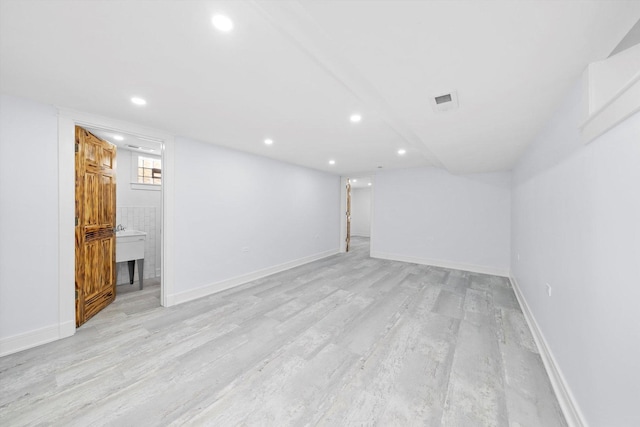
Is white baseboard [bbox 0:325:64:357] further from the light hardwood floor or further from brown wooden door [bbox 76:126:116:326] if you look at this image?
brown wooden door [bbox 76:126:116:326]

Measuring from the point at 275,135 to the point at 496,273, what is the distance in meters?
4.99

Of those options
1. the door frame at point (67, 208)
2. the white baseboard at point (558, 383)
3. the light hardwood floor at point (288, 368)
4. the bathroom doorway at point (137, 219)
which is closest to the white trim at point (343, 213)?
the light hardwood floor at point (288, 368)

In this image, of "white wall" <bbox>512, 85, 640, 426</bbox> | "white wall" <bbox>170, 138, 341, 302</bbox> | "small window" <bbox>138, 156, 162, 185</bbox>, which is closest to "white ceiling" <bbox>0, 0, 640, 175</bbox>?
"white wall" <bbox>512, 85, 640, 426</bbox>

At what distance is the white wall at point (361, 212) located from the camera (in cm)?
1040

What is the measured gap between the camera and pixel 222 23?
1.17 meters

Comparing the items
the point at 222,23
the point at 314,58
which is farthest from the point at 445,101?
the point at 222,23

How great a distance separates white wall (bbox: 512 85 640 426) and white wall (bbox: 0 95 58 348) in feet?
13.8

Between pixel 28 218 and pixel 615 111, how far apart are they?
4314mm

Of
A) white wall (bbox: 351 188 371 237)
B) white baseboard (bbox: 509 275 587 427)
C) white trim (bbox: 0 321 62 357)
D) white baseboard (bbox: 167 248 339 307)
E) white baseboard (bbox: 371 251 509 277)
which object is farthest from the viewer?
white wall (bbox: 351 188 371 237)

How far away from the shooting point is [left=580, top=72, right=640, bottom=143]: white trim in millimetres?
947

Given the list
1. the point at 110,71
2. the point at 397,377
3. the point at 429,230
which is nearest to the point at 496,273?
the point at 429,230

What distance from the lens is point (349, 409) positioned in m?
1.50

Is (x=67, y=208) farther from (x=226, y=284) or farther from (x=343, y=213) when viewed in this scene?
(x=343, y=213)

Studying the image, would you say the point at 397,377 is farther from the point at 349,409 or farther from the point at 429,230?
the point at 429,230
